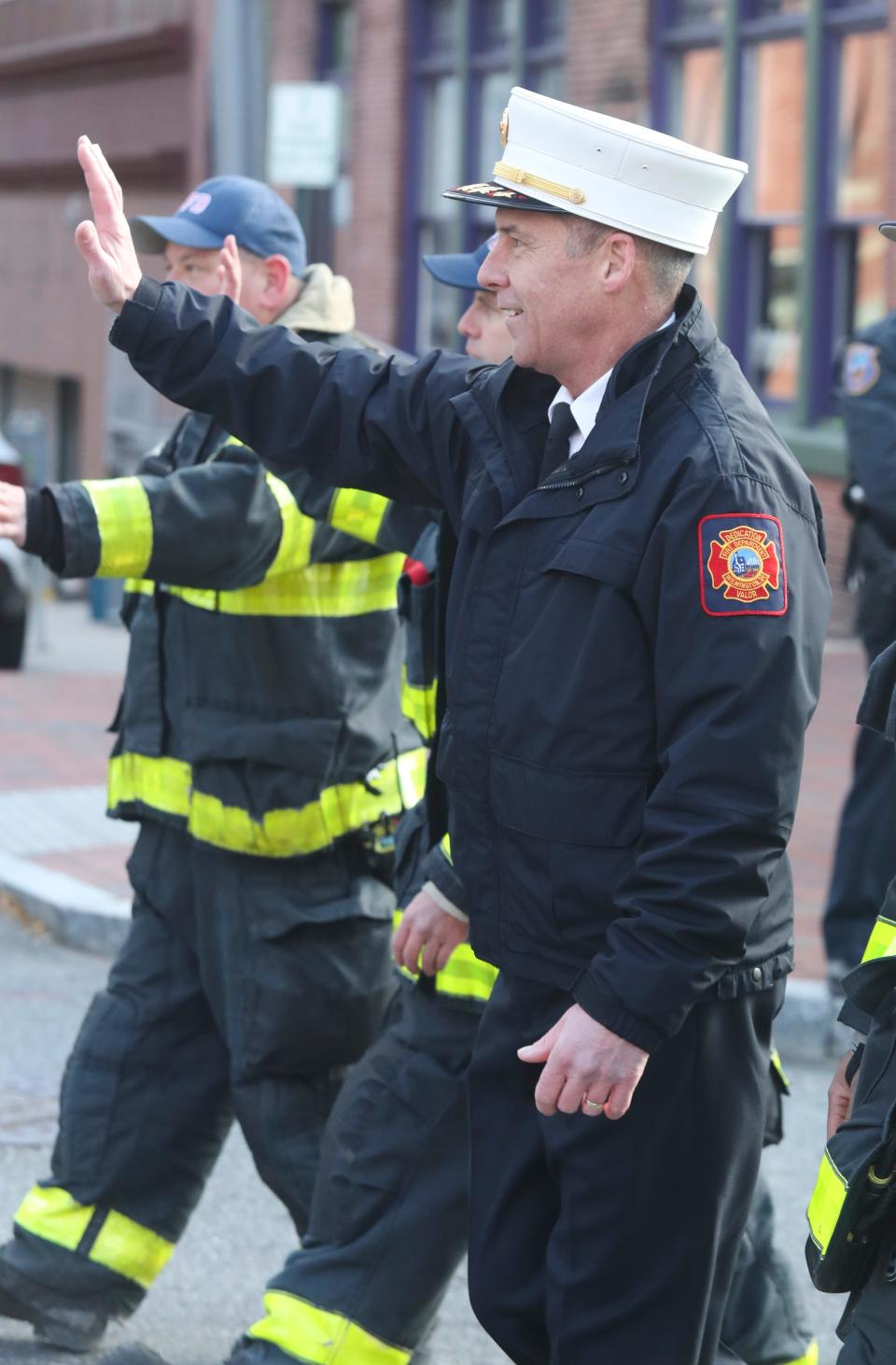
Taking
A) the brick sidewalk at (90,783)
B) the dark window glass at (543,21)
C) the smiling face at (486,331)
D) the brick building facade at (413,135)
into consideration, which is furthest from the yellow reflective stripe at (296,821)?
the dark window glass at (543,21)

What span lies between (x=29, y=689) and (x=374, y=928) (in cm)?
921

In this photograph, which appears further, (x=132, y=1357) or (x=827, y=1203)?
Answer: (x=132, y=1357)

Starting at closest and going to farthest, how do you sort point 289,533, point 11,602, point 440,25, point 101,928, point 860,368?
point 289,533 < point 860,368 < point 101,928 < point 11,602 < point 440,25

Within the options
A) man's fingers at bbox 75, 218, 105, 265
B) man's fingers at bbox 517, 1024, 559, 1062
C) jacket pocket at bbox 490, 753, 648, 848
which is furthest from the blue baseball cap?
man's fingers at bbox 517, 1024, 559, 1062

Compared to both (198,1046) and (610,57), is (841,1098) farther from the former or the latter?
(610,57)

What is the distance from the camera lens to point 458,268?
179 inches

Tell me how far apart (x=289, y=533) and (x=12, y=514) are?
624mm

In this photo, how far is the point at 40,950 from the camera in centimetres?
762

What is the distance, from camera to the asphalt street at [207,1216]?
4465mm

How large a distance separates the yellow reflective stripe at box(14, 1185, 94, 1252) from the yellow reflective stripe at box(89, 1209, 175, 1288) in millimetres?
38

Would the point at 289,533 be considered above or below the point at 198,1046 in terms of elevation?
above

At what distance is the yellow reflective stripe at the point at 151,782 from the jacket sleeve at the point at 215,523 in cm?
45

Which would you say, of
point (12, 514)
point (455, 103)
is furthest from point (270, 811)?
point (455, 103)

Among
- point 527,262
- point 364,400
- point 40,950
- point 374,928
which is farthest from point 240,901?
point 40,950
